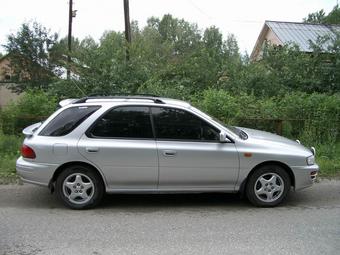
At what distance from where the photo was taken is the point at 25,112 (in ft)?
36.3

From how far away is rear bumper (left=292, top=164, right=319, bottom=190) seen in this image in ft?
21.8

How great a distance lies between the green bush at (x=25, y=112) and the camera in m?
10.7

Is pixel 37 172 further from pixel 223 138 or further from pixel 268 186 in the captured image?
pixel 268 186

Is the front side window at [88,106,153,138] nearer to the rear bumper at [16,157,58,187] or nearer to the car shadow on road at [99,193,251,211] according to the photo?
the rear bumper at [16,157,58,187]

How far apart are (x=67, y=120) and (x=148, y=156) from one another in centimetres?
124

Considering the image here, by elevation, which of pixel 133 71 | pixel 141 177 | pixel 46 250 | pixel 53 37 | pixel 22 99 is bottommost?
pixel 46 250

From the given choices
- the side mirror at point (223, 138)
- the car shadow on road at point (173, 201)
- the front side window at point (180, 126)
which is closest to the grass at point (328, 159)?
the car shadow on road at point (173, 201)

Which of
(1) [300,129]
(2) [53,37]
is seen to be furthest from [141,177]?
(2) [53,37]

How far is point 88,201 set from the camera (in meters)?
6.45

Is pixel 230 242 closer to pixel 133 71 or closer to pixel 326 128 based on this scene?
pixel 326 128

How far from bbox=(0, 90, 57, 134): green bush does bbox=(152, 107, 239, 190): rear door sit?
16.1ft

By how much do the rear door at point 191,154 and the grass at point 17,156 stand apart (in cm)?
296

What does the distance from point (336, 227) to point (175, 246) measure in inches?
82.6

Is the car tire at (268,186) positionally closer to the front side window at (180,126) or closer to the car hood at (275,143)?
the car hood at (275,143)
